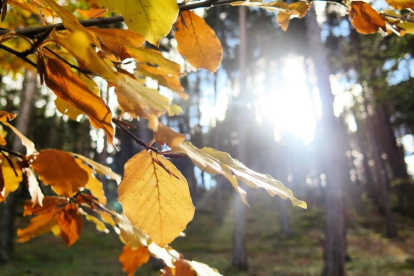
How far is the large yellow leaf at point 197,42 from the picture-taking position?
56 cm

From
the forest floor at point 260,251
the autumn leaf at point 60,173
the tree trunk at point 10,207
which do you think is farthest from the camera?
the forest floor at point 260,251

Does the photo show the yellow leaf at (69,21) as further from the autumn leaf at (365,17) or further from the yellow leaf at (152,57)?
the autumn leaf at (365,17)

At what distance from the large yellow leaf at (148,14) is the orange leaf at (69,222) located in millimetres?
466

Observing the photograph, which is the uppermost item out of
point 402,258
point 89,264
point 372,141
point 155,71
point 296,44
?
point 296,44

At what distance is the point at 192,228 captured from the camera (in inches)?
641

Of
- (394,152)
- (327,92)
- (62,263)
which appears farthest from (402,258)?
(62,263)

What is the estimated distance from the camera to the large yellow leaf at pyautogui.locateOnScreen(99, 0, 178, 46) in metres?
0.36

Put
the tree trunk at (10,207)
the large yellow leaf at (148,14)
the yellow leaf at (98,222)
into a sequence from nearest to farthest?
the large yellow leaf at (148,14) < the yellow leaf at (98,222) < the tree trunk at (10,207)

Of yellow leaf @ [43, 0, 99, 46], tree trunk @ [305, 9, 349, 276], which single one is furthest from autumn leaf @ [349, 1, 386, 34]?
tree trunk @ [305, 9, 349, 276]

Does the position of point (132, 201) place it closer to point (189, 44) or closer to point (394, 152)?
point (189, 44)

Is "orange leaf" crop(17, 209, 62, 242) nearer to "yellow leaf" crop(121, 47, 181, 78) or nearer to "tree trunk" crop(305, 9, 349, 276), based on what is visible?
"yellow leaf" crop(121, 47, 181, 78)

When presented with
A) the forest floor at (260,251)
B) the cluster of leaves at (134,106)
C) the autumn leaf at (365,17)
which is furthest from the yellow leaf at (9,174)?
the forest floor at (260,251)

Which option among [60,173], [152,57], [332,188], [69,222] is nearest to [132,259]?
[69,222]

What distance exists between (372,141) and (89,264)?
42.7 ft
